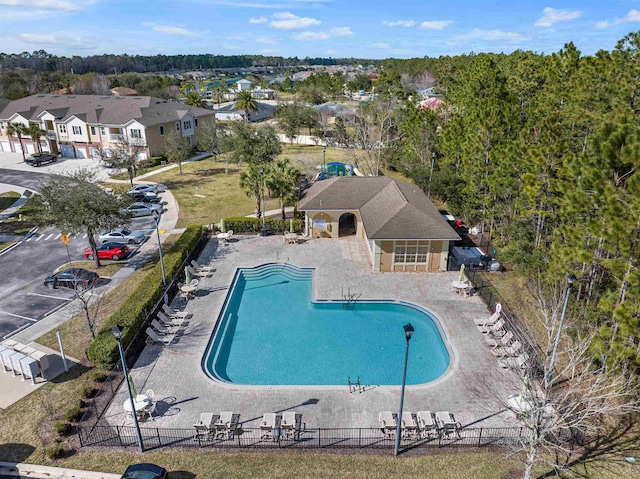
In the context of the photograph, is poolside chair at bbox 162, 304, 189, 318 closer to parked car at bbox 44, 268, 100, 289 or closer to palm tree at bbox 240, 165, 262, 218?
parked car at bbox 44, 268, 100, 289

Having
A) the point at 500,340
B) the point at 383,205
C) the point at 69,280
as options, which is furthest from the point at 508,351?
the point at 69,280

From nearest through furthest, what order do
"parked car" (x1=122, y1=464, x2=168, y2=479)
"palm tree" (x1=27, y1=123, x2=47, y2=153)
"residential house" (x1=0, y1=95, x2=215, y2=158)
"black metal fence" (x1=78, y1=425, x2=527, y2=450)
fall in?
"parked car" (x1=122, y1=464, x2=168, y2=479), "black metal fence" (x1=78, y1=425, x2=527, y2=450), "residential house" (x1=0, y1=95, x2=215, y2=158), "palm tree" (x1=27, y1=123, x2=47, y2=153)

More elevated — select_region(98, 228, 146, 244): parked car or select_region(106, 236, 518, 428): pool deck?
select_region(98, 228, 146, 244): parked car

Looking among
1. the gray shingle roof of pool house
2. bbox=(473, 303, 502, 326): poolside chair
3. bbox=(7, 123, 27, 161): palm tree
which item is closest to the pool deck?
bbox=(473, 303, 502, 326): poolside chair

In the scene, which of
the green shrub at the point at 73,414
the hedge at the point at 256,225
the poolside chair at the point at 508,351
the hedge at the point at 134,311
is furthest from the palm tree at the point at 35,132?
the poolside chair at the point at 508,351

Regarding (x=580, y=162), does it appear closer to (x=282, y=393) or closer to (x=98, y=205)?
(x=282, y=393)

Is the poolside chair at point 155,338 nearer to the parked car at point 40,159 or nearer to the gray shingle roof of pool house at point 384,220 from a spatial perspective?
the gray shingle roof of pool house at point 384,220

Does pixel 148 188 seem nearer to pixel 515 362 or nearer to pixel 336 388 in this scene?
pixel 336 388
